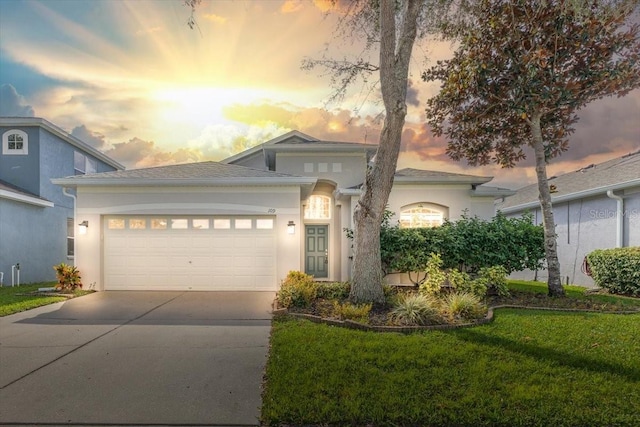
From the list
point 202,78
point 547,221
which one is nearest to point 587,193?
point 547,221

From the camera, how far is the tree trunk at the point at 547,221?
30.3 feet

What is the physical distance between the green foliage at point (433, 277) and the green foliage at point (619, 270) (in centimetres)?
546

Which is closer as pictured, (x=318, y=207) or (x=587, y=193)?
(x=587, y=193)

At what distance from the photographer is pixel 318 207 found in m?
14.0

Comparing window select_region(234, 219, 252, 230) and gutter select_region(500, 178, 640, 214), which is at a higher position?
gutter select_region(500, 178, 640, 214)

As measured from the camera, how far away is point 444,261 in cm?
992

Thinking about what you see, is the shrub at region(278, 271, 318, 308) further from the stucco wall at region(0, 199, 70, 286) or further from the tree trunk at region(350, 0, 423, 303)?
the stucco wall at region(0, 199, 70, 286)

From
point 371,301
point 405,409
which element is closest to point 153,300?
point 371,301

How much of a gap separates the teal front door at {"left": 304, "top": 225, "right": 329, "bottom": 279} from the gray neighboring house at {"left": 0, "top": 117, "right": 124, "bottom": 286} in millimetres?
10885

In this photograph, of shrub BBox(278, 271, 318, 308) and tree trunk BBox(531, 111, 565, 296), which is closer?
shrub BBox(278, 271, 318, 308)

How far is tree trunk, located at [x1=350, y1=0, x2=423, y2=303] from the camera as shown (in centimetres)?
795

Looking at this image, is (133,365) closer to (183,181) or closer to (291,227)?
(291,227)

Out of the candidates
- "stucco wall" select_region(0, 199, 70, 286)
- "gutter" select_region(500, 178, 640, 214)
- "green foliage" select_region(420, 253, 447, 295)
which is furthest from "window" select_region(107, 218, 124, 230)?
"gutter" select_region(500, 178, 640, 214)

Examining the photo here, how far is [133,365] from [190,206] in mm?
6965
